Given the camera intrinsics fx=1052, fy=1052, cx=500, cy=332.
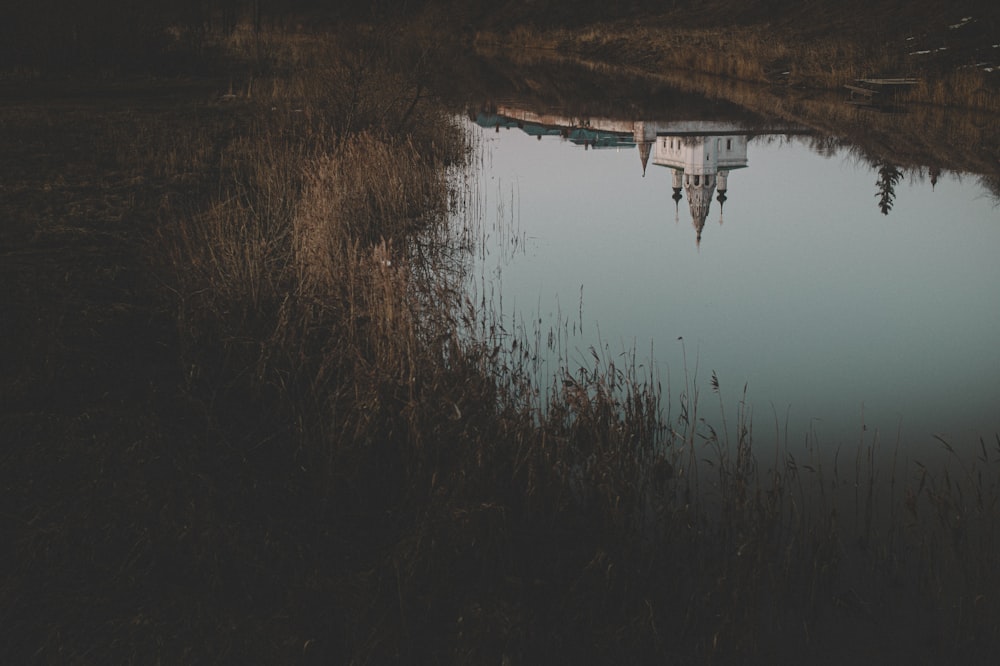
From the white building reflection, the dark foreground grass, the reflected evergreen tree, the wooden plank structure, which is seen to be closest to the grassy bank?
the wooden plank structure

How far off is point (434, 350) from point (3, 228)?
20.2 feet

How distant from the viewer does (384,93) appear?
56.5ft

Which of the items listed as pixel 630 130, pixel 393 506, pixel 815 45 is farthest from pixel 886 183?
pixel 815 45

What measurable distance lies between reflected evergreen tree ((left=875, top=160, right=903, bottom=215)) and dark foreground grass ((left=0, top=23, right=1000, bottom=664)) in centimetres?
923

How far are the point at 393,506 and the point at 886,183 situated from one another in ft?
44.4

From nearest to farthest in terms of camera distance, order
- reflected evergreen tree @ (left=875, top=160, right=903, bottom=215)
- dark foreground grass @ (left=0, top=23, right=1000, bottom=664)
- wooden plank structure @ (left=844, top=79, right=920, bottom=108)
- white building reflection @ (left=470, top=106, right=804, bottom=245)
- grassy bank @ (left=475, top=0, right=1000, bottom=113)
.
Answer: dark foreground grass @ (left=0, top=23, right=1000, bottom=664) → reflected evergreen tree @ (left=875, top=160, right=903, bottom=215) → white building reflection @ (left=470, top=106, right=804, bottom=245) → grassy bank @ (left=475, top=0, right=1000, bottom=113) → wooden plank structure @ (left=844, top=79, right=920, bottom=108)

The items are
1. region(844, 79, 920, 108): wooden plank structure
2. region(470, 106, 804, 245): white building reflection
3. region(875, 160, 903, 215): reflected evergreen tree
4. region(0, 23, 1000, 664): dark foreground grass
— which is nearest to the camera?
region(0, 23, 1000, 664): dark foreground grass

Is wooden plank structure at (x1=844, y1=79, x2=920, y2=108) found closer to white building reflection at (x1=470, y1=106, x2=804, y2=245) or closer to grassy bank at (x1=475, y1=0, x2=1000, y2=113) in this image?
grassy bank at (x1=475, y1=0, x2=1000, y2=113)

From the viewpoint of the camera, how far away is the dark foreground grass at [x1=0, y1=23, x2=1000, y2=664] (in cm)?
440

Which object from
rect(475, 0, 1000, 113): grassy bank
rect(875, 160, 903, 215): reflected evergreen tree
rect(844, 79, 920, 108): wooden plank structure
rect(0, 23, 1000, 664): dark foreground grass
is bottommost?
rect(0, 23, 1000, 664): dark foreground grass

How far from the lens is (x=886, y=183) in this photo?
55.0 feet

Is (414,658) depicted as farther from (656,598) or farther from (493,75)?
(493,75)

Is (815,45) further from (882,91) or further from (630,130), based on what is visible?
(630,130)

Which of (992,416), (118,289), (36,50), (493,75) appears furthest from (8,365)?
(493,75)
